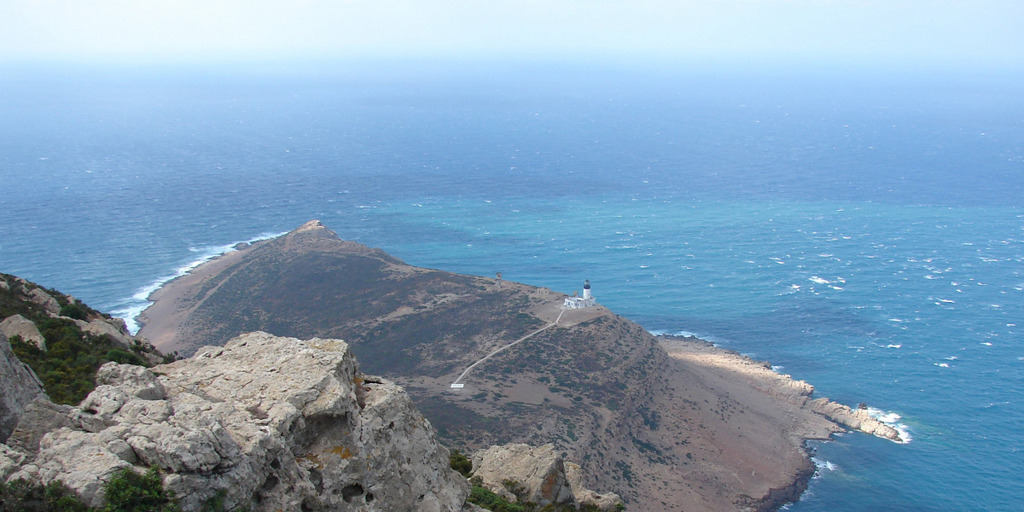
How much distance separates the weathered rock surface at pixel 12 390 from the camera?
20141mm

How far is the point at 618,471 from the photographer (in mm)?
73562

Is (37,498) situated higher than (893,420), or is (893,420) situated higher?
(37,498)

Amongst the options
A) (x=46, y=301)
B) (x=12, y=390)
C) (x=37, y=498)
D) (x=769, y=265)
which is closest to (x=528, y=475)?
(x=12, y=390)

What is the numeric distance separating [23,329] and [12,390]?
786 inches

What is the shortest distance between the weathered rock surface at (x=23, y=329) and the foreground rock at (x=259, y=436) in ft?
56.2

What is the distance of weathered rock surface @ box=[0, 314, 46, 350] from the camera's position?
122 ft

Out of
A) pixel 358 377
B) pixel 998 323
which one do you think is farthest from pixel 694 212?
pixel 358 377

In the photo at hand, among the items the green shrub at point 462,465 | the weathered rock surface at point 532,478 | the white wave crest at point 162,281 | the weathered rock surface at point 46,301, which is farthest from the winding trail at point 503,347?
the white wave crest at point 162,281

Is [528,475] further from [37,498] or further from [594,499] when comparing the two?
[37,498]

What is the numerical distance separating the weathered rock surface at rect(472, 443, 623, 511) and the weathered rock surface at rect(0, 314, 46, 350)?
71.0 feet

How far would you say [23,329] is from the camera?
1500 inches

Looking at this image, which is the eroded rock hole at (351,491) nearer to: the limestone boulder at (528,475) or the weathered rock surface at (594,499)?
the limestone boulder at (528,475)

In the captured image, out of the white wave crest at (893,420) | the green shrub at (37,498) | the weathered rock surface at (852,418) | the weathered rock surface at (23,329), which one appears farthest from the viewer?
the weathered rock surface at (852,418)

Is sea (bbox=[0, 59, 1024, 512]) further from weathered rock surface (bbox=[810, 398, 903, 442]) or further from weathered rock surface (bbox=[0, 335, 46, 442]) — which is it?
weathered rock surface (bbox=[0, 335, 46, 442])
